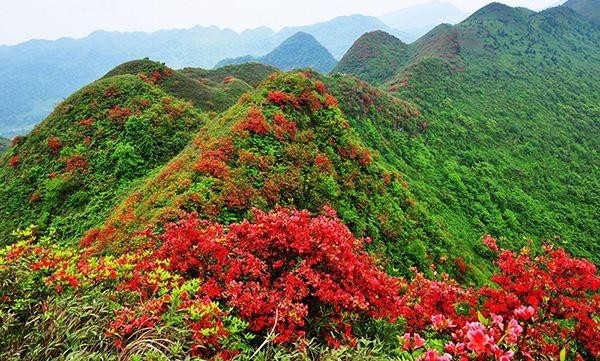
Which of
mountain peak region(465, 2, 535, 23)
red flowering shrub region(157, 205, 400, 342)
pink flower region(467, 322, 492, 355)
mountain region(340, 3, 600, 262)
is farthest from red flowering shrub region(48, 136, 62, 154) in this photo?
mountain peak region(465, 2, 535, 23)

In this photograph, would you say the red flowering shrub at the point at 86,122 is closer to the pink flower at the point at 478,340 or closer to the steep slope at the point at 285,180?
the steep slope at the point at 285,180

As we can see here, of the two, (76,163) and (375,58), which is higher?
(375,58)

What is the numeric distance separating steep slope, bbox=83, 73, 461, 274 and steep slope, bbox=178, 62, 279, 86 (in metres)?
51.3

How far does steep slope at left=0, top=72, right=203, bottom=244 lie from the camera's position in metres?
20.2

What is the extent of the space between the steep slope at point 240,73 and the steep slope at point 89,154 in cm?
4112

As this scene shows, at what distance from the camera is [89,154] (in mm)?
23312

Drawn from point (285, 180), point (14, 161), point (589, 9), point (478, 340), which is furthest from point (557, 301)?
point (589, 9)

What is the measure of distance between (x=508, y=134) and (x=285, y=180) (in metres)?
41.9

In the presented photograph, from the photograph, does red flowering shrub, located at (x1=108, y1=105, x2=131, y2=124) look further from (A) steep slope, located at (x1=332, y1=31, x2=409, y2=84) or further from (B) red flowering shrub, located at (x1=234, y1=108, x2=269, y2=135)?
(A) steep slope, located at (x1=332, y1=31, x2=409, y2=84)

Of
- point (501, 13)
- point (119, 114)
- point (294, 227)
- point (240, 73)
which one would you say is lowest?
point (294, 227)

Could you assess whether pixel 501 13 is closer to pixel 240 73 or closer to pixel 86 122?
pixel 240 73

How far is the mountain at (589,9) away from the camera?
328 ft

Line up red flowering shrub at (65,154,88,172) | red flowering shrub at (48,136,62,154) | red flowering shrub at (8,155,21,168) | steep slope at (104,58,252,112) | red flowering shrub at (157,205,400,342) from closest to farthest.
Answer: red flowering shrub at (157,205,400,342) → red flowering shrub at (65,154,88,172) → red flowering shrub at (48,136,62,154) → red flowering shrub at (8,155,21,168) → steep slope at (104,58,252,112)

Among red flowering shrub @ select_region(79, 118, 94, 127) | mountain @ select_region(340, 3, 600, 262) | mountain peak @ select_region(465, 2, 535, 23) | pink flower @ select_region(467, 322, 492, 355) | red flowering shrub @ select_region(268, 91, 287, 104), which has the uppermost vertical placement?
mountain peak @ select_region(465, 2, 535, 23)
